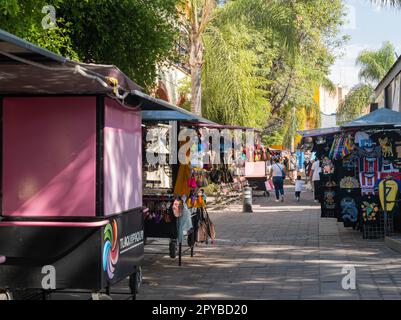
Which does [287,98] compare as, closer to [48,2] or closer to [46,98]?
[48,2]

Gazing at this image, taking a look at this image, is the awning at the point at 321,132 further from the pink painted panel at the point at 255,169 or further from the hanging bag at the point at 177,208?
the pink painted panel at the point at 255,169

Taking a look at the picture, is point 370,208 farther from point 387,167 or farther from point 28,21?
Answer: point 28,21

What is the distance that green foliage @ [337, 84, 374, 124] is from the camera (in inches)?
2227

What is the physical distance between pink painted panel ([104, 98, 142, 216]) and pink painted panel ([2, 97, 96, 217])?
0.21m

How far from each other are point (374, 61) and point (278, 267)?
4994cm

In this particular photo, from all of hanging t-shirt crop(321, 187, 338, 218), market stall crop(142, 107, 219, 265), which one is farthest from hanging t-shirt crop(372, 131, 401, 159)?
market stall crop(142, 107, 219, 265)

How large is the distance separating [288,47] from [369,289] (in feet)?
59.7

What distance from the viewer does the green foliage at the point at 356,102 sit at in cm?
5656

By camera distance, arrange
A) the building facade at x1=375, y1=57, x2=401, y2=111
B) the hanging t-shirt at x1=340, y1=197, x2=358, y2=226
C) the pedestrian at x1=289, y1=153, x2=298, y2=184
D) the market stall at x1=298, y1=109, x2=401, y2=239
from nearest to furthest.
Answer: the market stall at x1=298, y1=109, x2=401, y2=239, the hanging t-shirt at x1=340, y1=197, x2=358, y2=226, the building facade at x1=375, y1=57, x2=401, y2=111, the pedestrian at x1=289, y1=153, x2=298, y2=184

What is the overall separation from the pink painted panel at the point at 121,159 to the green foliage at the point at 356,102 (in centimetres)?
4913

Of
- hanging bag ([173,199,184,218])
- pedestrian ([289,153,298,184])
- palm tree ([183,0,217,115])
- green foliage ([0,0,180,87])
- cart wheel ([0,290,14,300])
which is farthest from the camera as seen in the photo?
pedestrian ([289,153,298,184])

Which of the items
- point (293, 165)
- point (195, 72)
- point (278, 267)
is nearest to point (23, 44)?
point (278, 267)

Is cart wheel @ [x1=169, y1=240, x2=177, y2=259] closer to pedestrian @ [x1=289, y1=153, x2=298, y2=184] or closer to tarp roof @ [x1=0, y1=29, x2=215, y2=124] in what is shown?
tarp roof @ [x1=0, y1=29, x2=215, y2=124]

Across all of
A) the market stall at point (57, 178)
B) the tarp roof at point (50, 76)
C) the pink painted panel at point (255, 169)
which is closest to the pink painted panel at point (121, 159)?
the market stall at point (57, 178)
